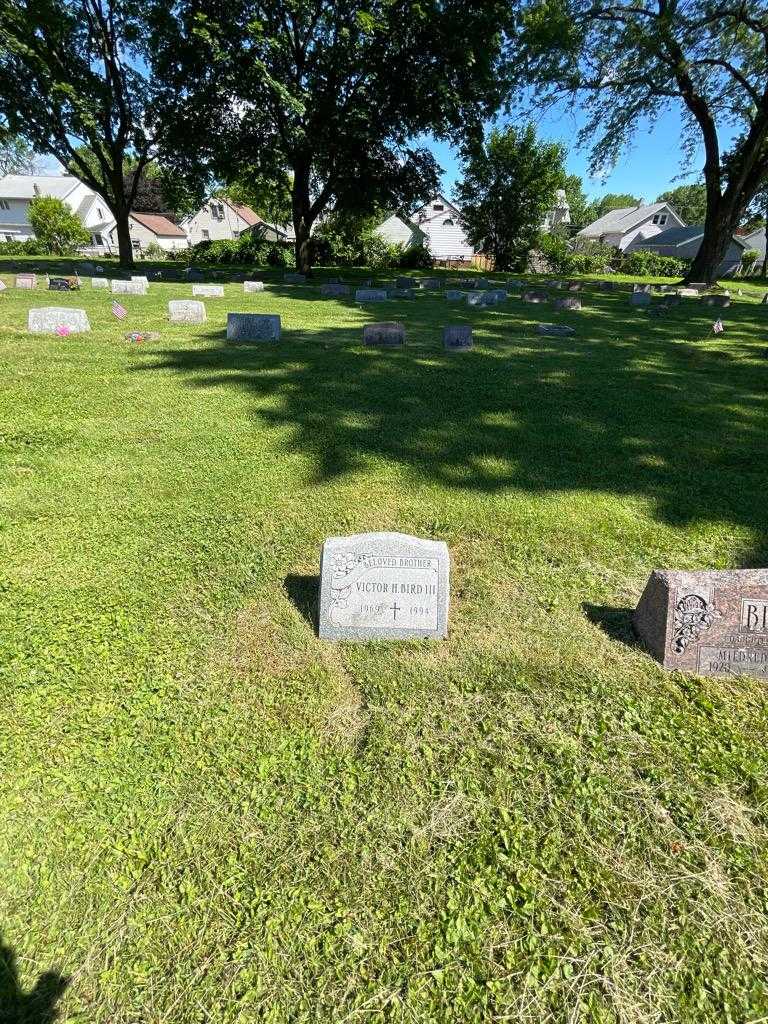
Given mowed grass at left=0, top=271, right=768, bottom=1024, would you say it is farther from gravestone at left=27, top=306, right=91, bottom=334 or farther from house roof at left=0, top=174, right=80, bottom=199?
house roof at left=0, top=174, right=80, bottom=199

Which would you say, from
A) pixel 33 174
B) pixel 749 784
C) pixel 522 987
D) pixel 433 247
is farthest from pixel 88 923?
pixel 33 174

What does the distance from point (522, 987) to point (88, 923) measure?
59.6 inches

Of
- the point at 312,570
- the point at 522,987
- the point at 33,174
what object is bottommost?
the point at 522,987

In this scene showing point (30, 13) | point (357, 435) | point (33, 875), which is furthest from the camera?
point (30, 13)

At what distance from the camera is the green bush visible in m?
46.6

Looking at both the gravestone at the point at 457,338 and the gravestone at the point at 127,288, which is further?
the gravestone at the point at 127,288

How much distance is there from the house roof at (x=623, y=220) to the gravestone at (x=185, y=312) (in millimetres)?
71696

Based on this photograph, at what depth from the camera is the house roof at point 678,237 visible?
5586cm

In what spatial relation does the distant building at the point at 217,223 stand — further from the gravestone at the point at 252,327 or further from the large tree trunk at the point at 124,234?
the gravestone at the point at 252,327

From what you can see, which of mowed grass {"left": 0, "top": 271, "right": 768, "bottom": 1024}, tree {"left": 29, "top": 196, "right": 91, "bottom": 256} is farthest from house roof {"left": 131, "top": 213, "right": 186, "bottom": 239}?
mowed grass {"left": 0, "top": 271, "right": 768, "bottom": 1024}

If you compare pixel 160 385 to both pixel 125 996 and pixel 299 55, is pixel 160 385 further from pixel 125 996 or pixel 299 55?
pixel 299 55

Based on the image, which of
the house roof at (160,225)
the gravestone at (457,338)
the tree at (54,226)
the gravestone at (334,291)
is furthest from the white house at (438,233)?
the gravestone at (457,338)

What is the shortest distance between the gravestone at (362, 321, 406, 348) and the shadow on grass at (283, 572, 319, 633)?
23.0 feet

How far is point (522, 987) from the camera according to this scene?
1.70m
